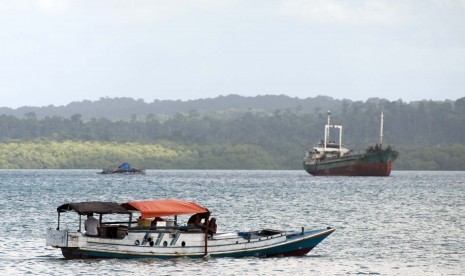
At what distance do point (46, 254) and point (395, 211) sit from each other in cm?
5649

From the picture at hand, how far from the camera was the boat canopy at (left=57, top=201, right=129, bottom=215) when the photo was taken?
57.2 meters

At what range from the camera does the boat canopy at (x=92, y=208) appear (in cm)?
5716

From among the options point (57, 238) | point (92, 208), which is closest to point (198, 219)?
point (92, 208)

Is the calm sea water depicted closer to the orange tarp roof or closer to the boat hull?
the boat hull

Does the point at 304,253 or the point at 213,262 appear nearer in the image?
the point at 213,262

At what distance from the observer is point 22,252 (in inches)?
2527

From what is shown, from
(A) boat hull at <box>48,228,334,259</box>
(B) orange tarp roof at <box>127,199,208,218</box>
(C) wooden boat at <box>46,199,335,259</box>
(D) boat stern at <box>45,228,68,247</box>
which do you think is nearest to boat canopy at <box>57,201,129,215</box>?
(C) wooden boat at <box>46,199,335,259</box>

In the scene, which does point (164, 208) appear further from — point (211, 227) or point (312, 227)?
point (312, 227)

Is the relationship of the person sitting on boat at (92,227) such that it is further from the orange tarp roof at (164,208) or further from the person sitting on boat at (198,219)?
the person sitting on boat at (198,219)

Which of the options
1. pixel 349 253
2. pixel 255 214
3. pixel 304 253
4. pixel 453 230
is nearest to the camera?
pixel 304 253

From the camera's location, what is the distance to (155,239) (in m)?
57.3

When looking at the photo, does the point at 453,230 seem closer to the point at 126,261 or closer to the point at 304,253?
the point at 304,253

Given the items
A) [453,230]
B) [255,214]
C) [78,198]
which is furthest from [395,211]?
[78,198]

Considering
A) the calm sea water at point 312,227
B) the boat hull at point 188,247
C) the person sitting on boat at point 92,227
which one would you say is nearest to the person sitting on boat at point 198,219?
the boat hull at point 188,247
